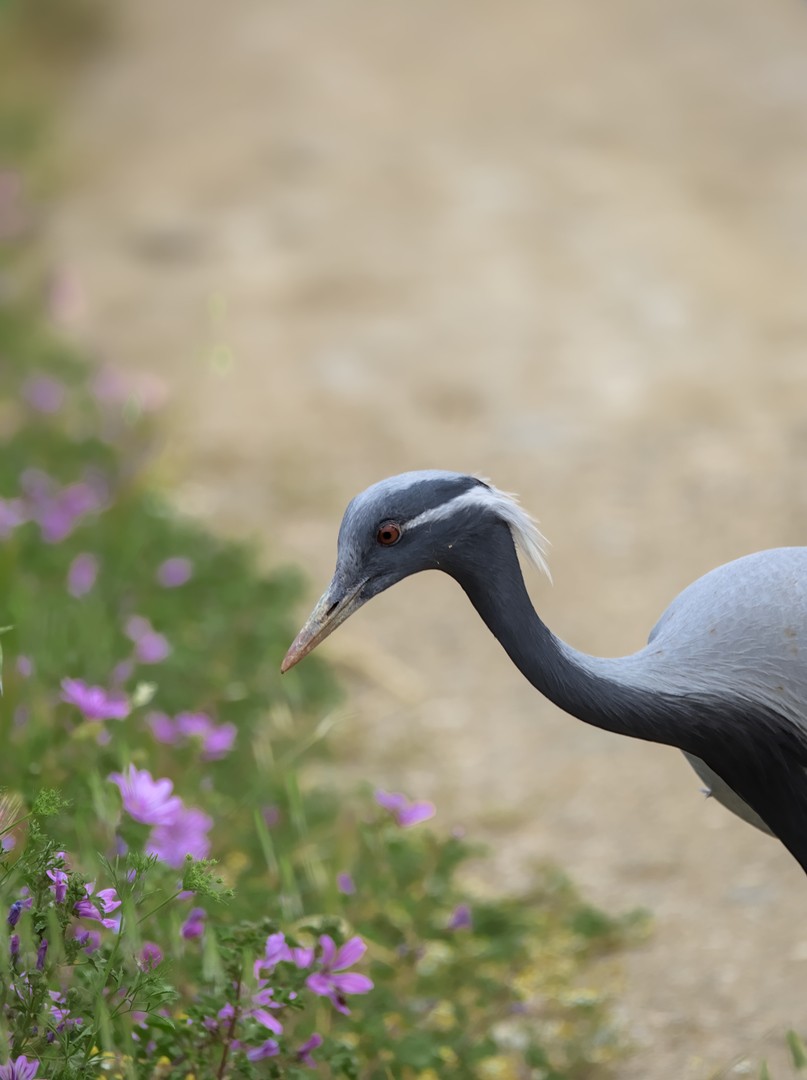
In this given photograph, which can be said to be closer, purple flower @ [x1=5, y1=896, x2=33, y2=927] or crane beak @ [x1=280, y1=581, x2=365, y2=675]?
purple flower @ [x1=5, y1=896, x2=33, y2=927]

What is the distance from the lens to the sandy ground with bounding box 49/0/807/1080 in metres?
4.22

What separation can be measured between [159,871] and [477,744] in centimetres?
232

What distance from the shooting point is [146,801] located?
2.45 m

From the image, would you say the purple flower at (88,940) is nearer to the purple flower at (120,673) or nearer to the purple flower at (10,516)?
the purple flower at (120,673)

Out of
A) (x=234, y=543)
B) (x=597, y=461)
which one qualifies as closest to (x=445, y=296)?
(x=597, y=461)

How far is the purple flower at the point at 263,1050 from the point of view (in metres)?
2.30

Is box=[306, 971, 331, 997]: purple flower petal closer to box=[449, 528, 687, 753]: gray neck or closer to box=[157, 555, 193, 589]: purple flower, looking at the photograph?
box=[449, 528, 687, 753]: gray neck

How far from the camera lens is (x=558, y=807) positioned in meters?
4.35

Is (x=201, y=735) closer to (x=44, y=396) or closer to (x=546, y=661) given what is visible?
(x=546, y=661)

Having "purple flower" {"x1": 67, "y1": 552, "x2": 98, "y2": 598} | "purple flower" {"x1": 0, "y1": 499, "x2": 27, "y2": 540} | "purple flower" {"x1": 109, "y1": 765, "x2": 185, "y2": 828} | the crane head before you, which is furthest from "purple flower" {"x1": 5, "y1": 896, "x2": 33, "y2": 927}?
"purple flower" {"x1": 67, "y1": 552, "x2": 98, "y2": 598}

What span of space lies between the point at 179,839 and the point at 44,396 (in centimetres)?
360

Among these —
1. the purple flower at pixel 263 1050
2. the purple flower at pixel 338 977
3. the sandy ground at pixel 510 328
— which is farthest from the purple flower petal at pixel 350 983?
the sandy ground at pixel 510 328

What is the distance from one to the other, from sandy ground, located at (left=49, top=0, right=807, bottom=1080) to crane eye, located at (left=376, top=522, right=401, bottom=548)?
4.93 ft

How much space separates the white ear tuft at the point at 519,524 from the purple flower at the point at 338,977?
2.23 feet
